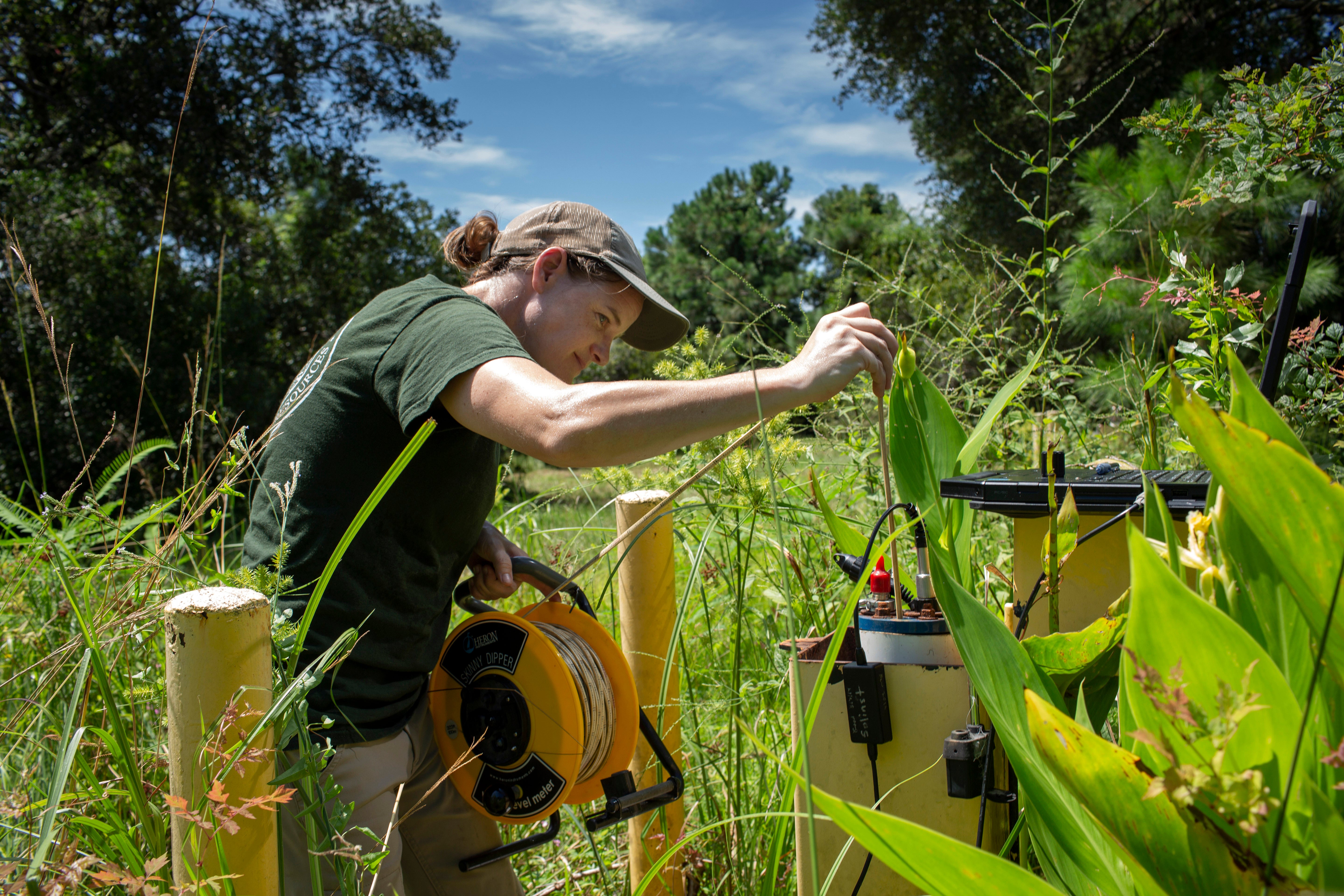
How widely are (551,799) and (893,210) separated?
2853cm

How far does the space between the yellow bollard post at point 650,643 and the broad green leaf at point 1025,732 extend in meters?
1.24

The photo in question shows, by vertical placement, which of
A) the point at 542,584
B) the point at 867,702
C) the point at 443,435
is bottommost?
the point at 867,702

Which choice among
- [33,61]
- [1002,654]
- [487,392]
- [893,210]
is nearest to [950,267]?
[487,392]

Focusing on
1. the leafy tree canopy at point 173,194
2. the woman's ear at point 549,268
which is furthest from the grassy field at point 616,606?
the leafy tree canopy at point 173,194

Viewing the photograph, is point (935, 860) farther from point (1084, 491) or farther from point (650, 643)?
point (650, 643)

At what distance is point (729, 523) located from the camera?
268 cm

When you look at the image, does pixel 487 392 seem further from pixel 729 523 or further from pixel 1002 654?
pixel 729 523

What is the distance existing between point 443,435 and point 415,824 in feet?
3.16

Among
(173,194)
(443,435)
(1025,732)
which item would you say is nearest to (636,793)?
(443,435)

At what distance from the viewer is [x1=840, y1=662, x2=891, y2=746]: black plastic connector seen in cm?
120

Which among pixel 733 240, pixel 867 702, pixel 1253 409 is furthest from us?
pixel 733 240

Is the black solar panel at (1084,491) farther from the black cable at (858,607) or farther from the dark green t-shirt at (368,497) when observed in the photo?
the dark green t-shirt at (368,497)

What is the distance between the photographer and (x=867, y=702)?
1.21m

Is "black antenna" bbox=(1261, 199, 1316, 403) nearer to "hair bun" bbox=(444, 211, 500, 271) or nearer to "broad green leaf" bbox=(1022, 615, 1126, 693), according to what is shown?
"broad green leaf" bbox=(1022, 615, 1126, 693)
